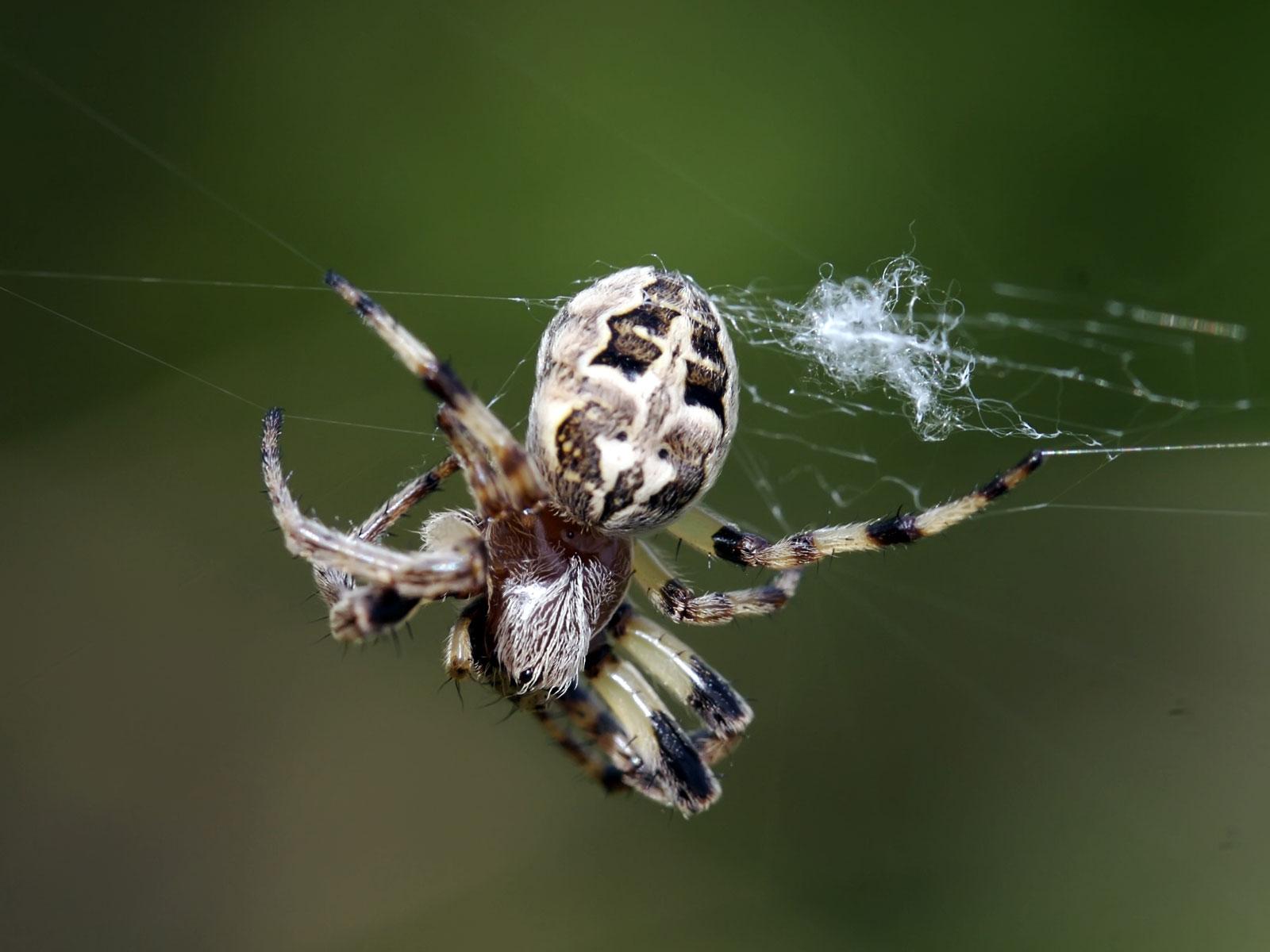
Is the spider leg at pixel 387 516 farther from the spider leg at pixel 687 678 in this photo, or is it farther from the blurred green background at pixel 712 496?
the spider leg at pixel 687 678

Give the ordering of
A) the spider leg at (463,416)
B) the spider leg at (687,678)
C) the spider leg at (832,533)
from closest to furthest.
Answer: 1. the spider leg at (463,416)
2. the spider leg at (832,533)
3. the spider leg at (687,678)

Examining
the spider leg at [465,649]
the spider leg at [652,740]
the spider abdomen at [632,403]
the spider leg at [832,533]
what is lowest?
the spider leg at [465,649]

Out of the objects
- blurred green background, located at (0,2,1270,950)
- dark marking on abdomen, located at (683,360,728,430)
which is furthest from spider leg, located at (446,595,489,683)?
dark marking on abdomen, located at (683,360,728,430)

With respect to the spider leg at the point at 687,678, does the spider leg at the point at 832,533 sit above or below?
above

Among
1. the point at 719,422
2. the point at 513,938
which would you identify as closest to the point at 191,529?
the point at 513,938

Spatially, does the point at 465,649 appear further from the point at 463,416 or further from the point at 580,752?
the point at 463,416

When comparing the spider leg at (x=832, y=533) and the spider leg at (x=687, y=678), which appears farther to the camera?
the spider leg at (x=687, y=678)

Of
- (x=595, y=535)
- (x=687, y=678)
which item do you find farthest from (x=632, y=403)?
(x=687, y=678)

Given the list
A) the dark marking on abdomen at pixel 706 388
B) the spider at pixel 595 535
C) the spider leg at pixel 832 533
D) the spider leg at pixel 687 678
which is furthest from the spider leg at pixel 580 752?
the dark marking on abdomen at pixel 706 388

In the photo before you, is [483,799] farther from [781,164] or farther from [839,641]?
[781,164]
